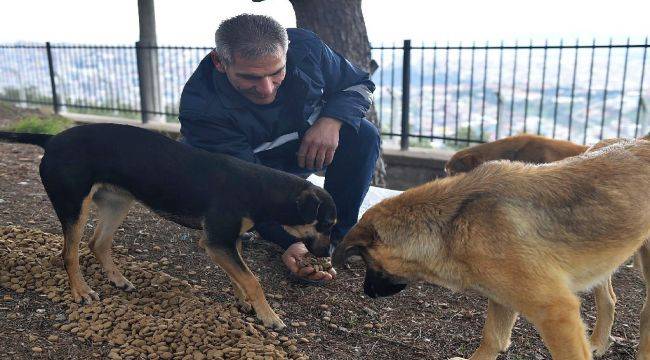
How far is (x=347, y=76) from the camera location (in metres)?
4.46

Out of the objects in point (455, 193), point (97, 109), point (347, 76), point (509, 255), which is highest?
point (347, 76)

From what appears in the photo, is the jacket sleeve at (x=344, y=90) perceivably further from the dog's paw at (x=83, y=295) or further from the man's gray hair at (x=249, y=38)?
the dog's paw at (x=83, y=295)

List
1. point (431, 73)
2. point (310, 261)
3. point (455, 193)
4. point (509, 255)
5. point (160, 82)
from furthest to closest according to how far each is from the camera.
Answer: point (160, 82) → point (431, 73) → point (310, 261) → point (455, 193) → point (509, 255)

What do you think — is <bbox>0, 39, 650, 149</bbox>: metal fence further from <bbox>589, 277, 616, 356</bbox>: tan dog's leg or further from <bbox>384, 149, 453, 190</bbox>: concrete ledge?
<bbox>589, 277, 616, 356</bbox>: tan dog's leg

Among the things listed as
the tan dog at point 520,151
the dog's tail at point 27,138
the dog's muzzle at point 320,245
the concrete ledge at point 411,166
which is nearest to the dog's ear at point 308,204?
the dog's muzzle at point 320,245

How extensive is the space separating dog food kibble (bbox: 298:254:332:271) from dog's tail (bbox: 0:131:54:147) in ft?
6.13

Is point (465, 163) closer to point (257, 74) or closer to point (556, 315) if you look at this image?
point (257, 74)

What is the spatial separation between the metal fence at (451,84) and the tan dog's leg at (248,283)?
4194mm

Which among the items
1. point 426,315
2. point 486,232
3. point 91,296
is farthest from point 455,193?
point 91,296

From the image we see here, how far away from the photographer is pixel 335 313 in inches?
148

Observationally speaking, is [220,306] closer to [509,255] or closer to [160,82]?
[509,255]

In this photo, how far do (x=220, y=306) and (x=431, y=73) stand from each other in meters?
8.10

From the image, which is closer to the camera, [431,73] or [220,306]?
[220,306]

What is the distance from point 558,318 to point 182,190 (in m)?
2.29
